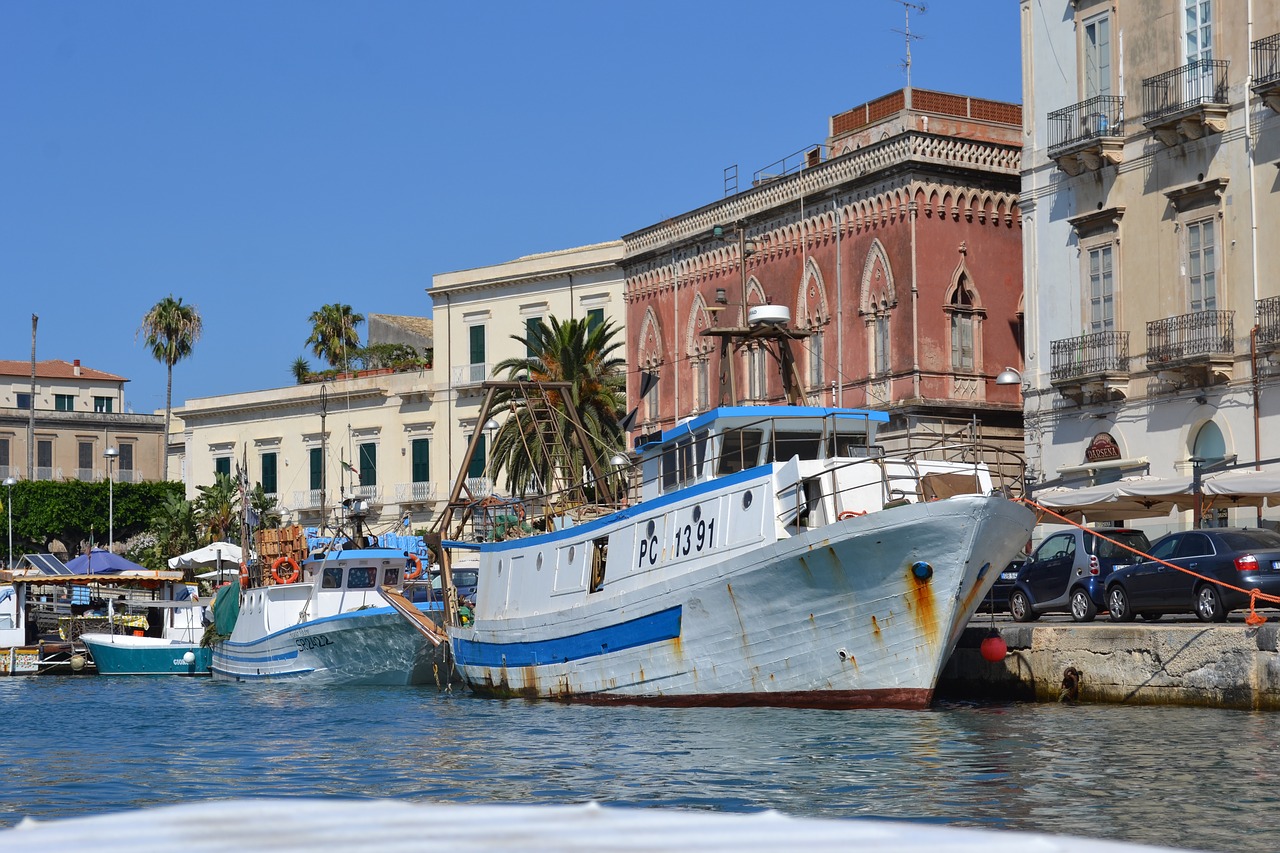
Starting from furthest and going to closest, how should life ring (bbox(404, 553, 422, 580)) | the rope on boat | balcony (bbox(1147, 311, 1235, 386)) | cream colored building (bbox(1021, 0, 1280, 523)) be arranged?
life ring (bbox(404, 553, 422, 580)), balcony (bbox(1147, 311, 1235, 386)), cream colored building (bbox(1021, 0, 1280, 523)), the rope on boat

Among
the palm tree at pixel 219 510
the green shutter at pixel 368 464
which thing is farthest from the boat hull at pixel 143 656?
the palm tree at pixel 219 510

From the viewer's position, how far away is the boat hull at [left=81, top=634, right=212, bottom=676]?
4372 centimetres

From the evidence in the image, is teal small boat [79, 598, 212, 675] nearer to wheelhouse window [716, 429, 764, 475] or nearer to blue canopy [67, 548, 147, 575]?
blue canopy [67, 548, 147, 575]

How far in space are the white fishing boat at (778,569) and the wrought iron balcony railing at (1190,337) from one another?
941 centimetres

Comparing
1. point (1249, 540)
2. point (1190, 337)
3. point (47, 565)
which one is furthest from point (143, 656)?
point (1249, 540)

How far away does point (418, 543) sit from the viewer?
39.8 metres

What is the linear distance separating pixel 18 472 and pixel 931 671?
7592 centimetres

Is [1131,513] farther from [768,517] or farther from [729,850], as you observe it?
[729,850]

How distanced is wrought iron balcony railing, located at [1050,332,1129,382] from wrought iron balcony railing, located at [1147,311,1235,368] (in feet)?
2.77

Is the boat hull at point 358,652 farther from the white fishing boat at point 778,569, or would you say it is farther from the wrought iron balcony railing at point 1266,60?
the wrought iron balcony railing at point 1266,60

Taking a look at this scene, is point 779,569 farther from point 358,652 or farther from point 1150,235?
point 358,652

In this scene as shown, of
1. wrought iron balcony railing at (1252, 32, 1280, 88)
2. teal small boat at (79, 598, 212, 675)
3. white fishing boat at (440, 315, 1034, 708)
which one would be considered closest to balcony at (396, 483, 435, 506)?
teal small boat at (79, 598, 212, 675)

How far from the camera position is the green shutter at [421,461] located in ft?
203

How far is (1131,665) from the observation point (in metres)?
20.3
